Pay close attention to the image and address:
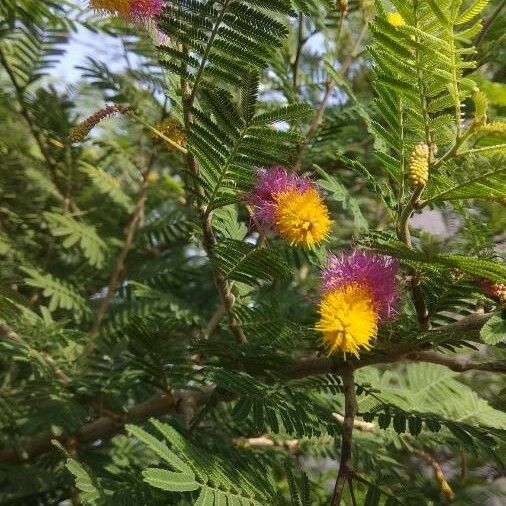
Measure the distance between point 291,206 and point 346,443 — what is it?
235mm

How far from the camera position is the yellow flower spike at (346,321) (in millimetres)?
545

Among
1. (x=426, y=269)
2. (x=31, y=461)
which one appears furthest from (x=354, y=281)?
(x=31, y=461)

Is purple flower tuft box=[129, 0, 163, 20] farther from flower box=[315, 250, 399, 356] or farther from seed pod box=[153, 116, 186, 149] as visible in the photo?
flower box=[315, 250, 399, 356]

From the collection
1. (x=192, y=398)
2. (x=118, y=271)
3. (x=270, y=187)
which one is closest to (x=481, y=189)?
(x=270, y=187)

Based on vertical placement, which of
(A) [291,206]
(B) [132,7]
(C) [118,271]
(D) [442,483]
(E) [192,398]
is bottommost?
(D) [442,483]

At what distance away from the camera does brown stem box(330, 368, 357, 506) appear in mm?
625

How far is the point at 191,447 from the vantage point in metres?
0.65

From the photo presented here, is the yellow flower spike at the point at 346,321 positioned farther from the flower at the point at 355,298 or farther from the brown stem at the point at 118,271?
the brown stem at the point at 118,271

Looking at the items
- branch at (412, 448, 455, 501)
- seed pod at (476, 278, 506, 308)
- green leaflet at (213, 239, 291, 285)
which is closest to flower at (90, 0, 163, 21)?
green leaflet at (213, 239, 291, 285)

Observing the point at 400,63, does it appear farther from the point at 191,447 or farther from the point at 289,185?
the point at 191,447

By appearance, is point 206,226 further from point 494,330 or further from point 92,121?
point 494,330

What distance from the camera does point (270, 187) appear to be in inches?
25.0

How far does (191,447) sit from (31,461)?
21.0 inches

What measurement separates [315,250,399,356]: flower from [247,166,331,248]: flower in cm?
5
